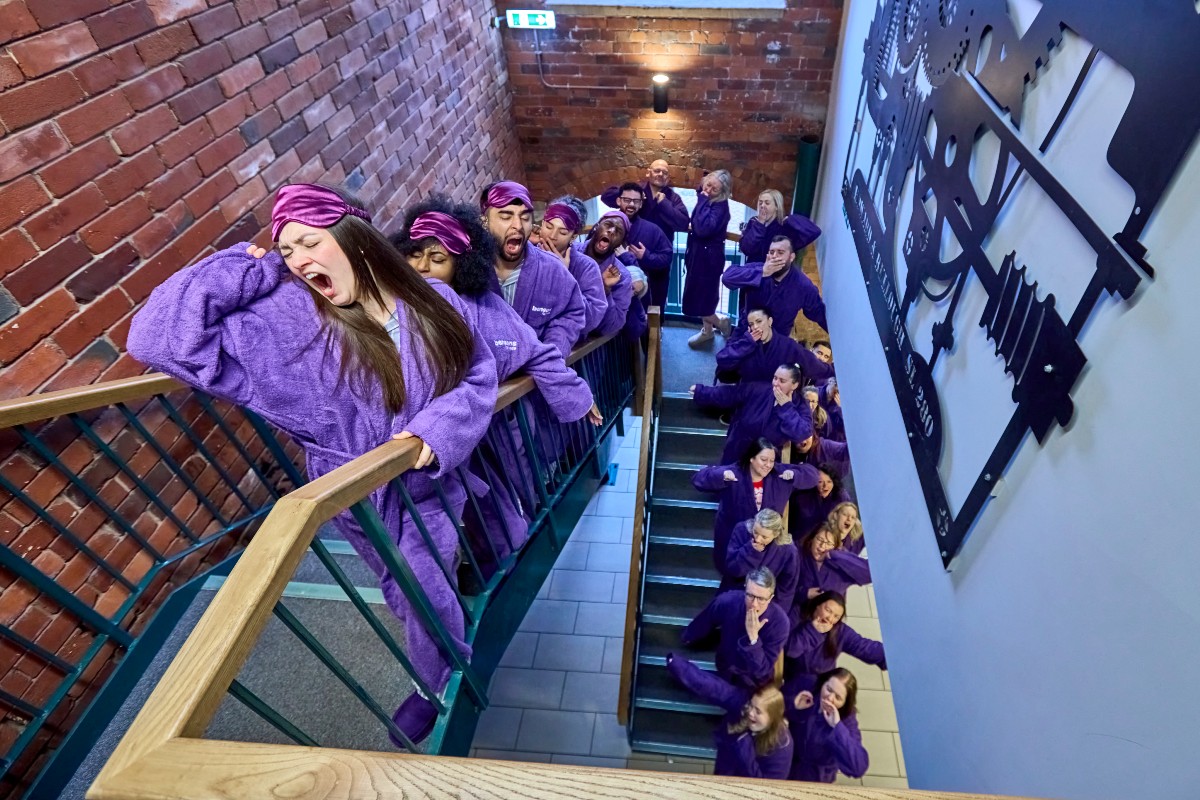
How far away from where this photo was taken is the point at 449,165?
423 centimetres

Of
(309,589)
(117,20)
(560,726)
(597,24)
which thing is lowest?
(560,726)

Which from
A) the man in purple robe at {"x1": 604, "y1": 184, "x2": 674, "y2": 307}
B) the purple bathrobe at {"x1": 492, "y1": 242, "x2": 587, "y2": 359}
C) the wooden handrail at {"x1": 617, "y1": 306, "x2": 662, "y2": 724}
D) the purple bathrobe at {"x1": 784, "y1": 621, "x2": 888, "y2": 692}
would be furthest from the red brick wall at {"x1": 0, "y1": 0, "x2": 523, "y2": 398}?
the purple bathrobe at {"x1": 784, "y1": 621, "x2": 888, "y2": 692}

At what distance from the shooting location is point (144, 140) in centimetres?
187

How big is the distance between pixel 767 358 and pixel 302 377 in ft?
8.95

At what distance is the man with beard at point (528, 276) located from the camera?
6.96ft

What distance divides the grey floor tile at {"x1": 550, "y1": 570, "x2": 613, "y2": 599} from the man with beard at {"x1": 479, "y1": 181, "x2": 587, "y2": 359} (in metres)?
2.21

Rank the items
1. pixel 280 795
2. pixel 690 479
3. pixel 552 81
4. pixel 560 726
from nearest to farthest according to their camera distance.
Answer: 1. pixel 280 795
2. pixel 560 726
3. pixel 690 479
4. pixel 552 81

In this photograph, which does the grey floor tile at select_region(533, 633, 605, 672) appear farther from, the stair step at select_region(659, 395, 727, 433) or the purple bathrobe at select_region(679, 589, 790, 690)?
the stair step at select_region(659, 395, 727, 433)

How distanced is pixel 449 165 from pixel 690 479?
2.82 metres

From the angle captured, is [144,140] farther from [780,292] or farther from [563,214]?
[780,292]

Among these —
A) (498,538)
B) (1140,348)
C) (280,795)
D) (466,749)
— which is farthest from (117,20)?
(1140,348)

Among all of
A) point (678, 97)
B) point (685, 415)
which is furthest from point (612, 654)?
point (678, 97)

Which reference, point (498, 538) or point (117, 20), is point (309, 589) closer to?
point (498, 538)

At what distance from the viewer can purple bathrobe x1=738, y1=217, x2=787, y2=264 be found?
4.07 meters
